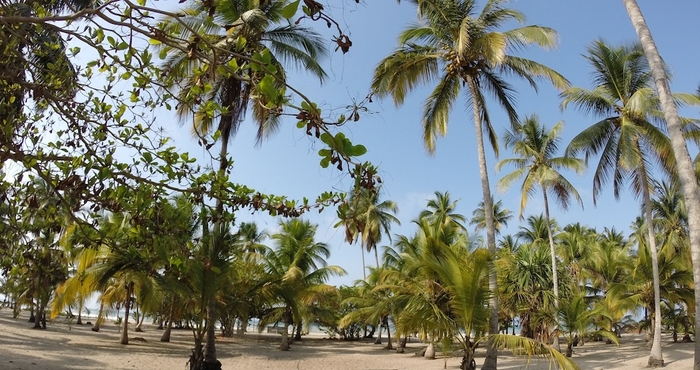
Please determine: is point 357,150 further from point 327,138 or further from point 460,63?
point 460,63

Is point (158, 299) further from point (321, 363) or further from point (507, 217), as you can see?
point (507, 217)

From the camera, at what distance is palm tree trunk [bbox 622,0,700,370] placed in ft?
26.1

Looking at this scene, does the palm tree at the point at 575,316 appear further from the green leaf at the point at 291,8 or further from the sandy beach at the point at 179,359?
the green leaf at the point at 291,8

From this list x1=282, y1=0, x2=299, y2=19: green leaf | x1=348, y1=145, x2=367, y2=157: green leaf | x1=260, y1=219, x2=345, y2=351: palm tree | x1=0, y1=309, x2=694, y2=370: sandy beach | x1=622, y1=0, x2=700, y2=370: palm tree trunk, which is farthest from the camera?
x1=260, y1=219, x2=345, y2=351: palm tree

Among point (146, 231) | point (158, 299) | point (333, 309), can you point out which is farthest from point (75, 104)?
point (333, 309)

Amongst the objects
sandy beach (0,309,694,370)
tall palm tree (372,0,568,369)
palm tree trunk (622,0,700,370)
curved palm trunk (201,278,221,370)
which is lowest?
sandy beach (0,309,694,370)

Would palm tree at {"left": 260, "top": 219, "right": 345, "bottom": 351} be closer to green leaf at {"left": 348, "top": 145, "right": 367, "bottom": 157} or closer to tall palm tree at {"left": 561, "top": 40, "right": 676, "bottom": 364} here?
tall palm tree at {"left": 561, "top": 40, "right": 676, "bottom": 364}

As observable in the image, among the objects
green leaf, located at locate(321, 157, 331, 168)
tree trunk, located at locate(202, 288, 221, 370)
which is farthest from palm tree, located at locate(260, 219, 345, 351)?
green leaf, located at locate(321, 157, 331, 168)

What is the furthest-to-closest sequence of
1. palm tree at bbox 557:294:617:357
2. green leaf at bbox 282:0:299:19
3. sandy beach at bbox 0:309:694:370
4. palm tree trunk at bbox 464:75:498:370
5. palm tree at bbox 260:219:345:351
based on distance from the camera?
1. palm tree at bbox 260:219:345:351
2. palm tree at bbox 557:294:617:357
3. sandy beach at bbox 0:309:694:370
4. palm tree trunk at bbox 464:75:498:370
5. green leaf at bbox 282:0:299:19

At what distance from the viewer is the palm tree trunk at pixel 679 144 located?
795 centimetres

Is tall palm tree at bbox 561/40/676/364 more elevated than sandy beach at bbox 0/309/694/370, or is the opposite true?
tall palm tree at bbox 561/40/676/364

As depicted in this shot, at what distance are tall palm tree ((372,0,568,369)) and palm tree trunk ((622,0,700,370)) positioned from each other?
3494 millimetres

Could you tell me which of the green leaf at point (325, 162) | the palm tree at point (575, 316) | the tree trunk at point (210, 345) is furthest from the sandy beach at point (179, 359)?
the green leaf at point (325, 162)

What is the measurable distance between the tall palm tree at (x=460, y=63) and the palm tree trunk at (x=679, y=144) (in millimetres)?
3494
